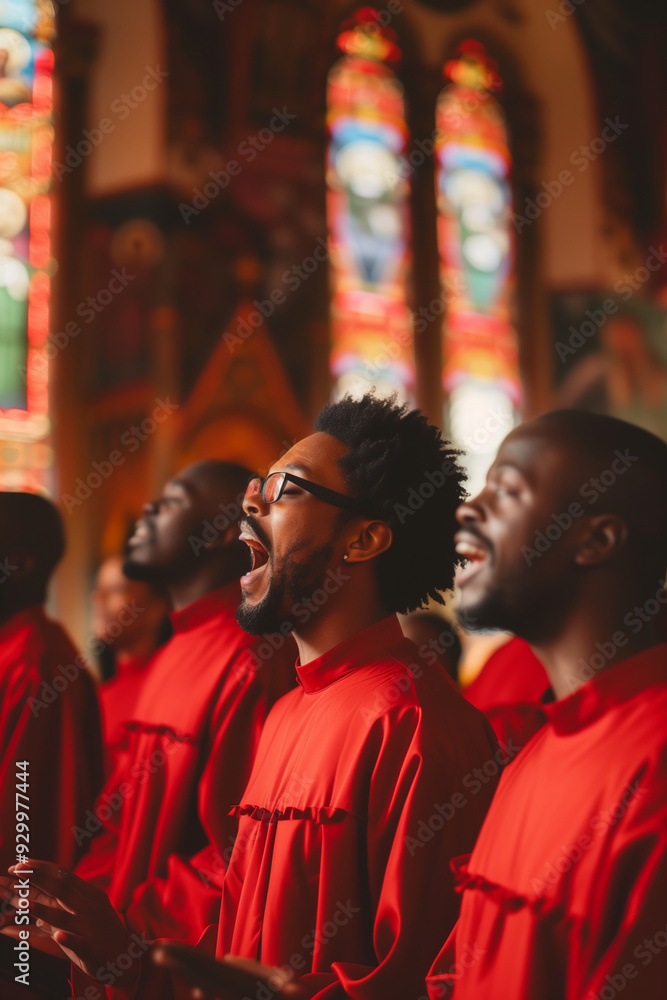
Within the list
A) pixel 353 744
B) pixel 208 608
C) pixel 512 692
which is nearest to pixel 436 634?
pixel 512 692

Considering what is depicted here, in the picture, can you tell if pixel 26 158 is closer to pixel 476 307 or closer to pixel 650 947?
pixel 476 307

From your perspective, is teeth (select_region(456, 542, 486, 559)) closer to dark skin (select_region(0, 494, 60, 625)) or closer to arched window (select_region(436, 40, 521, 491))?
dark skin (select_region(0, 494, 60, 625))

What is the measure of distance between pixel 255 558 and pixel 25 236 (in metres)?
7.03

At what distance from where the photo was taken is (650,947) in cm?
127

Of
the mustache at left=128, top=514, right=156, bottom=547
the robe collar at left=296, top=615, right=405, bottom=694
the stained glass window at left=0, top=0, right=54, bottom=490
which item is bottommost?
the robe collar at left=296, top=615, right=405, bottom=694

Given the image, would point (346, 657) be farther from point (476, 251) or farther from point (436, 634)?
point (476, 251)

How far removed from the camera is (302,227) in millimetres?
9508

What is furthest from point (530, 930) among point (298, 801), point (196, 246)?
point (196, 246)

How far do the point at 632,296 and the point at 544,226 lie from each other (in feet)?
3.96

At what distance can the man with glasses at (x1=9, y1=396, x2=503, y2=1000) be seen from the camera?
1.78 metres

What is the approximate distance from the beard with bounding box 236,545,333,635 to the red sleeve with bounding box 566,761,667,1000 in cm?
85

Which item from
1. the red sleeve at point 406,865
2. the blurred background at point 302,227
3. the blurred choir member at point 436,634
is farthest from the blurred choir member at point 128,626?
the blurred background at point 302,227

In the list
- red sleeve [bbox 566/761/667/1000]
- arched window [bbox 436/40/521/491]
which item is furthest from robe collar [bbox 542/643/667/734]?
arched window [bbox 436/40/521/491]

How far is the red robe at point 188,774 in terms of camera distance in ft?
8.05
